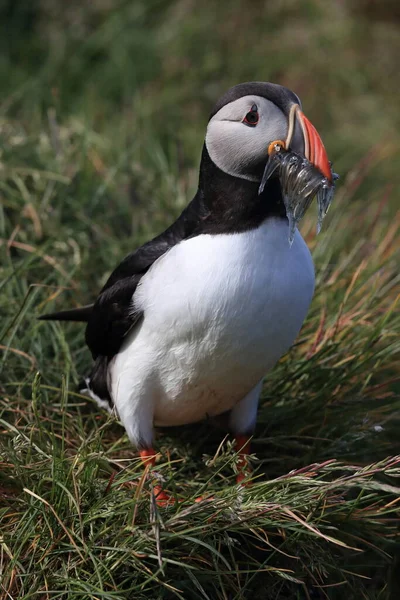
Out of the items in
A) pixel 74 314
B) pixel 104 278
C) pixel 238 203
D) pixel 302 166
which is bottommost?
pixel 104 278

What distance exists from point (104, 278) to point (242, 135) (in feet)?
6.01

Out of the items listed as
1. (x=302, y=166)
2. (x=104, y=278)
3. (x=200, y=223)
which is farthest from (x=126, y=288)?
(x=104, y=278)

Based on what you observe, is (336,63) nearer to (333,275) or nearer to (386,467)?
(333,275)

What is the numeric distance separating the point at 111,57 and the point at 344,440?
176 inches

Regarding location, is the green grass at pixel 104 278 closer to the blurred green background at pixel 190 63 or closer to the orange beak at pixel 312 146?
the blurred green background at pixel 190 63

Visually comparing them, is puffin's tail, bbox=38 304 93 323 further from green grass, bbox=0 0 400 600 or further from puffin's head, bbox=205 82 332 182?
puffin's head, bbox=205 82 332 182

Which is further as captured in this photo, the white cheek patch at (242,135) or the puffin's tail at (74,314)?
the puffin's tail at (74,314)

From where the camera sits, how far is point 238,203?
3061 millimetres

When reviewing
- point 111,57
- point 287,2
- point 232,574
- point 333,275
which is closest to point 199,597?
point 232,574

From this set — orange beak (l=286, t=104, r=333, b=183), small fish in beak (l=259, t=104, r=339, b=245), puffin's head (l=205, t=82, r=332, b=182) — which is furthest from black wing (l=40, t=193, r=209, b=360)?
orange beak (l=286, t=104, r=333, b=183)

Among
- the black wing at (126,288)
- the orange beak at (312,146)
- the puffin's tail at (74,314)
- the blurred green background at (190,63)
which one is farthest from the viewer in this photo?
the blurred green background at (190,63)

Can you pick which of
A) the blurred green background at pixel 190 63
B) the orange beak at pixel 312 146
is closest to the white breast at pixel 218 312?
the orange beak at pixel 312 146

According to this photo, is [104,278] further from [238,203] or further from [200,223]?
[238,203]

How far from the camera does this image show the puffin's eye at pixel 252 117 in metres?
2.94
